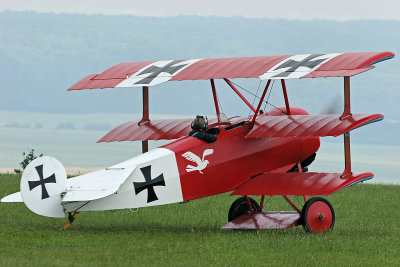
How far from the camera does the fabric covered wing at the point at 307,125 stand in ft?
42.2

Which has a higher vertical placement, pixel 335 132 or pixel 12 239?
pixel 335 132

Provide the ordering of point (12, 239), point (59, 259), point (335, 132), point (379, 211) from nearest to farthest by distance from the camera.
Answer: point (59, 259), point (12, 239), point (335, 132), point (379, 211)

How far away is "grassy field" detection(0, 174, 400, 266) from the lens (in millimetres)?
10602

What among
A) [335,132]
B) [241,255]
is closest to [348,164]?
[335,132]

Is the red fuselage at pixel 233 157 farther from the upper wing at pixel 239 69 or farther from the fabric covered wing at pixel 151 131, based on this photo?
the fabric covered wing at pixel 151 131

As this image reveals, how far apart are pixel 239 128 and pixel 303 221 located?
73.3 inches

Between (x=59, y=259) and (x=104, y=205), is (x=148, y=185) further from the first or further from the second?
(x=59, y=259)

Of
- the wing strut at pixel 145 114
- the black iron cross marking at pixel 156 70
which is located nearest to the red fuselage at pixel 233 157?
the black iron cross marking at pixel 156 70

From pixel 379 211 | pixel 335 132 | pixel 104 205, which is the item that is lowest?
pixel 379 211

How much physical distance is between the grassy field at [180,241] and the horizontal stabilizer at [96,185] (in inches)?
24.4

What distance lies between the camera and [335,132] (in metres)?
12.8

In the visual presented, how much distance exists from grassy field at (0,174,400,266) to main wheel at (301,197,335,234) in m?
0.17

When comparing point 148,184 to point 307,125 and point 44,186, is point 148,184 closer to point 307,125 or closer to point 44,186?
point 44,186

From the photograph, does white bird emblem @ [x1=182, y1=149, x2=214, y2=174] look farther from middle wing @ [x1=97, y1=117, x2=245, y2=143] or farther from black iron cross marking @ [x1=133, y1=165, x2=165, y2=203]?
middle wing @ [x1=97, y1=117, x2=245, y2=143]
